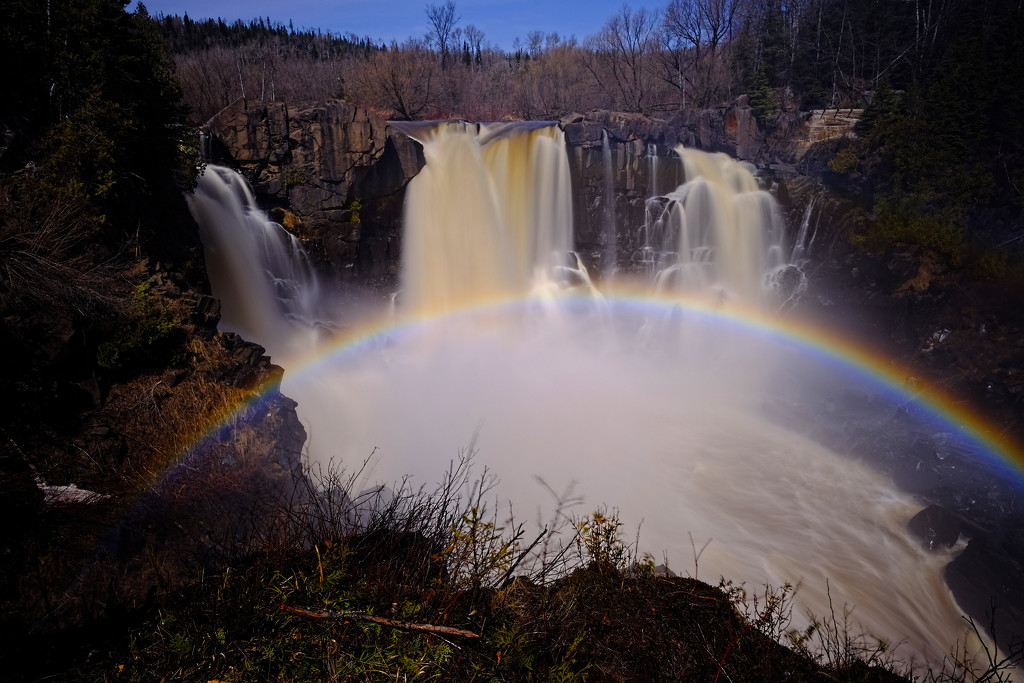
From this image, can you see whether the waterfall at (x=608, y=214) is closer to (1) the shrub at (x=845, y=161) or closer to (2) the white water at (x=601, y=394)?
(2) the white water at (x=601, y=394)

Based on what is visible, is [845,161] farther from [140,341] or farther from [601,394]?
[140,341]

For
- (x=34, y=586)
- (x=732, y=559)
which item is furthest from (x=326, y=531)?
(x=732, y=559)

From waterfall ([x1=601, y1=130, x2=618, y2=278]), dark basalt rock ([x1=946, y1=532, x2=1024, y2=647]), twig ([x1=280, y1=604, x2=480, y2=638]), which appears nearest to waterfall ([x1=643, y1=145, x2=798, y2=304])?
waterfall ([x1=601, y1=130, x2=618, y2=278])

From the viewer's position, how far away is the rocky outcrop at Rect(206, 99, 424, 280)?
17734mm

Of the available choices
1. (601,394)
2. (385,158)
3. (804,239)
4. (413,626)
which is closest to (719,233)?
(804,239)

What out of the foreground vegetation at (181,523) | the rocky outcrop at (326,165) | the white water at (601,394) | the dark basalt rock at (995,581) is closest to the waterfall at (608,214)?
the white water at (601,394)

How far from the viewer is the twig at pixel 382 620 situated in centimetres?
338

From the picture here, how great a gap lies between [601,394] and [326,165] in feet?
42.5

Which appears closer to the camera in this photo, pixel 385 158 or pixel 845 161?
pixel 385 158

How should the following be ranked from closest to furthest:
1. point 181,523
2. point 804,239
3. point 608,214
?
point 181,523 → point 804,239 → point 608,214

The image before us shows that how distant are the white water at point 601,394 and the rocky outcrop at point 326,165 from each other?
146 cm

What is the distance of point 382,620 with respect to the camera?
11.1ft

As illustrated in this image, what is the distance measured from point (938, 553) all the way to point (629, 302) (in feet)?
46.5

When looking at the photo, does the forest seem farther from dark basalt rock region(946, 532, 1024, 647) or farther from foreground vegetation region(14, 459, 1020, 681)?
foreground vegetation region(14, 459, 1020, 681)
